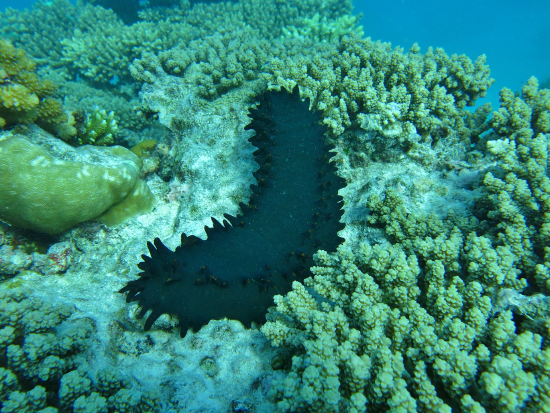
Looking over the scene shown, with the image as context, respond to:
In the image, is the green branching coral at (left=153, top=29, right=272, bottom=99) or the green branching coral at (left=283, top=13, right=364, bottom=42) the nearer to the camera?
the green branching coral at (left=153, top=29, right=272, bottom=99)

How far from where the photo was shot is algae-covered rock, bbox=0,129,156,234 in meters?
2.65

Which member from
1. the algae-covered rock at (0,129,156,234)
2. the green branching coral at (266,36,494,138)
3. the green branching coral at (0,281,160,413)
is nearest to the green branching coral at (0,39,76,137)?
the algae-covered rock at (0,129,156,234)

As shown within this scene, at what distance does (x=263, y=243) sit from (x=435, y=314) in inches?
58.8

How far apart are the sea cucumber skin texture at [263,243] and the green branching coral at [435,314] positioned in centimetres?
25

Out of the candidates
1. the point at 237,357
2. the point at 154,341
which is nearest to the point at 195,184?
the point at 154,341

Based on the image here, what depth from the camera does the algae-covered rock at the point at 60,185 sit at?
2650mm

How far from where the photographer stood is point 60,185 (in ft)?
9.20

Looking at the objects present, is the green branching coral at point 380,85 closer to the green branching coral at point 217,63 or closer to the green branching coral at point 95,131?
the green branching coral at point 217,63

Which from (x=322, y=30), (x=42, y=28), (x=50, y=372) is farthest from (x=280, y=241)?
(x=42, y=28)

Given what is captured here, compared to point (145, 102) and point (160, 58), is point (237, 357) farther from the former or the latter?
point (160, 58)

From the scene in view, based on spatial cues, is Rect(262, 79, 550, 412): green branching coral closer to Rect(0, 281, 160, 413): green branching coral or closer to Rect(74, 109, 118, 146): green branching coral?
Rect(0, 281, 160, 413): green branching coral

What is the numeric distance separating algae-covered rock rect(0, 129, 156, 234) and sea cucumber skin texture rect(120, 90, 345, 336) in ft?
3.18

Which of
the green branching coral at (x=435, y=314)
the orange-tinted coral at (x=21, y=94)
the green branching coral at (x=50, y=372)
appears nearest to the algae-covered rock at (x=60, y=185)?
the orange-tinted coral at (x=21, y=94)

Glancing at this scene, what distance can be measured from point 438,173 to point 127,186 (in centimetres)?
393
